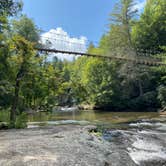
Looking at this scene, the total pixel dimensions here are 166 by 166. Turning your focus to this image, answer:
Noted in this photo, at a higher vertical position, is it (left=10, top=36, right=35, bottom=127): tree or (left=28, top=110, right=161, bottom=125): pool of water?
(left=10, top=36, right=35, bottom=127): tree

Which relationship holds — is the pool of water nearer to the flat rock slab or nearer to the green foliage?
→ the green foliage

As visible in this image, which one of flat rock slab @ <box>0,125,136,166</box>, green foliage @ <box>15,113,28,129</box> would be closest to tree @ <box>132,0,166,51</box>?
green foliage @ <box>15,113,28,129</box>

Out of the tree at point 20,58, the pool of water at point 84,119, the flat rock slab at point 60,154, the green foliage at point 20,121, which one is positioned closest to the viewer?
the flat rock slab at point 60,154

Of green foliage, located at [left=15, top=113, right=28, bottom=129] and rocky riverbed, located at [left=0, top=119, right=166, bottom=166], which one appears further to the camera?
green foliage, located at [left=15, top=113, right=28, bottom=129]

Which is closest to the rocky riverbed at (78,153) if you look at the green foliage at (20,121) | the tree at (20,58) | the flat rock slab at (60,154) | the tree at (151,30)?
the flat rock slab at (60,154)

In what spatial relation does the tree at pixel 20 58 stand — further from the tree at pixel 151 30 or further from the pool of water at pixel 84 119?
the tree at pixel 151 30

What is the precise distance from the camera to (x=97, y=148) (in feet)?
27.3

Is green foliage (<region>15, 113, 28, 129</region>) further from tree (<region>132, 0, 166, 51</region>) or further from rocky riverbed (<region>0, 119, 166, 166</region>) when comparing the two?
tree (<region>132, 0, 166, 51</region>)

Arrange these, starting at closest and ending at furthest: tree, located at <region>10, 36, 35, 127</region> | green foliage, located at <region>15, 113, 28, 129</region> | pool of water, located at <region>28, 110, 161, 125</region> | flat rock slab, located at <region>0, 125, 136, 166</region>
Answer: flat rock slab, located at <region>0, 125, 136, 166</region> → green foliage, located at <region>15, 113, 28, 129</region> → tree, located at <region>10, 36, 35, 127</region> → pool of water, located at <region>28, 110, 161, 125</region>

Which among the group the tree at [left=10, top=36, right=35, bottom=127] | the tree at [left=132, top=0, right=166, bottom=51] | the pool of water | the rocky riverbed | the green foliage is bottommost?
the rocky riverbed

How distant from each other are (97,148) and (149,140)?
3066 mm

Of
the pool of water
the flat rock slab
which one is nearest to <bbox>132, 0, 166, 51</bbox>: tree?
the pool of water

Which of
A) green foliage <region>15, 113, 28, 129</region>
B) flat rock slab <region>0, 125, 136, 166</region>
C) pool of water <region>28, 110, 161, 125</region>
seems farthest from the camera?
pool of water <region>28, 110, 161, 125</region>

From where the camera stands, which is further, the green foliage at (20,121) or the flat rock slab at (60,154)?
the green foliage at (20,121)
